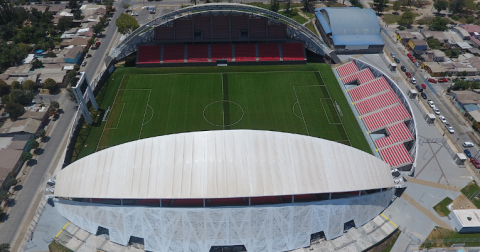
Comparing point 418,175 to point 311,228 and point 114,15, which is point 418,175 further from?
point 114,15

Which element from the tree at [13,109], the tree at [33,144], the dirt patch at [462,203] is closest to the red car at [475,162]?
the dirt patch at [462,203]

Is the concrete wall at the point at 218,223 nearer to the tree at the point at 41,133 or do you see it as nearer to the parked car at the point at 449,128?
the tree at the point at 41,133

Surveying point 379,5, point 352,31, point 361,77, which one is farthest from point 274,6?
point 361,77

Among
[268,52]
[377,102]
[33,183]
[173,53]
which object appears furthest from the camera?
[268,52]

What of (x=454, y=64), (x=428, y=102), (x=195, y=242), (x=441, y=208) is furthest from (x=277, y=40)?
(x=195, y=242)

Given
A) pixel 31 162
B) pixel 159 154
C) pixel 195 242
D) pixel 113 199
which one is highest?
pixel 159 154

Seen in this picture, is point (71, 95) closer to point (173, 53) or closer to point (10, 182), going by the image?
point (10, 182)
